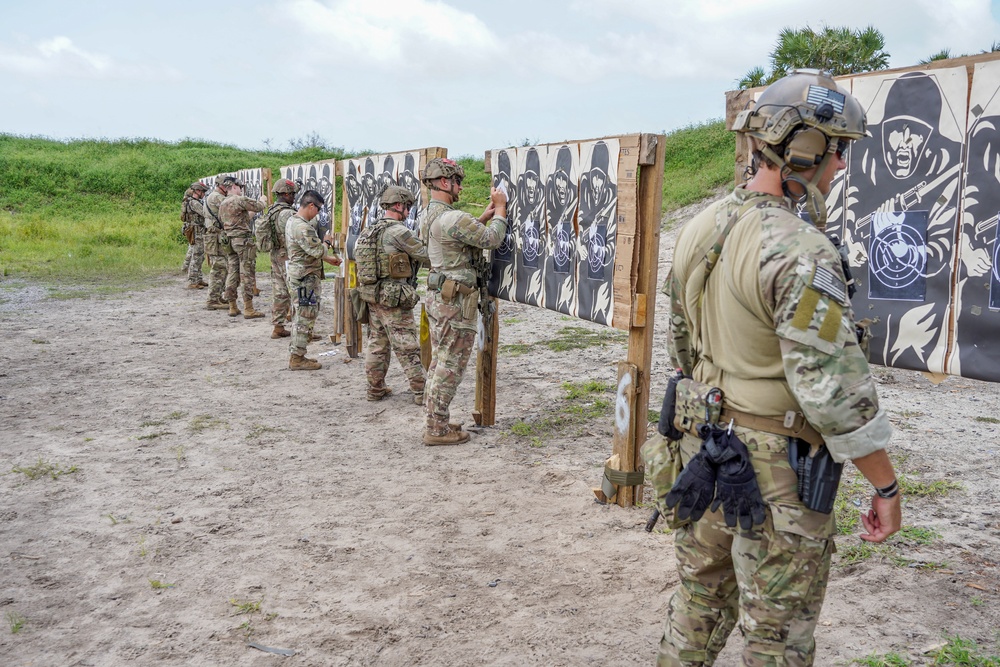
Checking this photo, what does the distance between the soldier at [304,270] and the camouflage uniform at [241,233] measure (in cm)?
314

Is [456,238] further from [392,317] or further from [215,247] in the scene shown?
[215,247]

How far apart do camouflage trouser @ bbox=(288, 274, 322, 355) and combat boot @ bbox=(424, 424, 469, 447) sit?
3.26m

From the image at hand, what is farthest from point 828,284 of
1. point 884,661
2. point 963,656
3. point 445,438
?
point 445,438

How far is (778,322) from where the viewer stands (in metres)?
2.14

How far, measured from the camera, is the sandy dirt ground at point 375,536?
3498mm

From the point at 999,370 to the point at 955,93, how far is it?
1100 mm

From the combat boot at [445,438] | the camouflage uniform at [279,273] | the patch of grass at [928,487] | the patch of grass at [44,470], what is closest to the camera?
the patch of grass at [928,487]

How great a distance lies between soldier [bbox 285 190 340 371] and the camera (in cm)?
886

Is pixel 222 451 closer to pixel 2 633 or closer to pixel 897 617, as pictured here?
pixel 2 633

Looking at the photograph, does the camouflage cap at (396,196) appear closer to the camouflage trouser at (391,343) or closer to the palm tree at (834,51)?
the camouflage trouser at (391,343)

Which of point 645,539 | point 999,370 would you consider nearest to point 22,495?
point 645,539

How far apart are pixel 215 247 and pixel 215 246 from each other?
2cm

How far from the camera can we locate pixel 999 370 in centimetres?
305

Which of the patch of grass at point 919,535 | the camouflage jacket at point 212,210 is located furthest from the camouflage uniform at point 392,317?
the camouflage jacket at point 212,210
